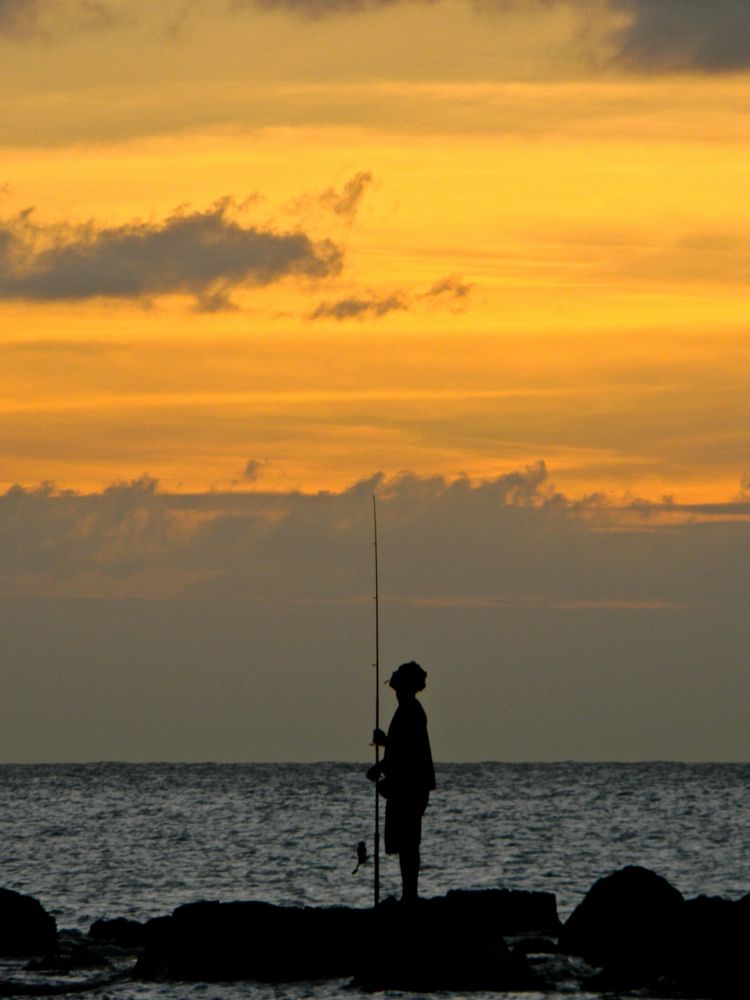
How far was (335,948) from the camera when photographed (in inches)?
828

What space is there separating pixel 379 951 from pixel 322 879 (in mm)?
19115

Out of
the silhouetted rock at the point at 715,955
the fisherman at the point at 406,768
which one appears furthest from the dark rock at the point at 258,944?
the silhouetted rock at the point at 715,955

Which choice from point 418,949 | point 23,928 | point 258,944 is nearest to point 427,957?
point 418,949

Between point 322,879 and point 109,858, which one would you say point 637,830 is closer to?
point 109,858

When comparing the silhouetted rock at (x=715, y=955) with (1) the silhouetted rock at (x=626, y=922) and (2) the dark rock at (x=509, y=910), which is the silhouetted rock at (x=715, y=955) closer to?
(1) the silhouetted rock at (x=626, y=922)

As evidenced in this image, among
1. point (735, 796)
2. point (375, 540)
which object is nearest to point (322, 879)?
point (375, 540)

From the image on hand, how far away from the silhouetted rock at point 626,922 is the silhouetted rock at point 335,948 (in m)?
2.31

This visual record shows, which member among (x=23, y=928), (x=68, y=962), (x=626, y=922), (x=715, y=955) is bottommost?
(x=68, y=962)

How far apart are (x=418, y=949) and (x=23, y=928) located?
7.17 m

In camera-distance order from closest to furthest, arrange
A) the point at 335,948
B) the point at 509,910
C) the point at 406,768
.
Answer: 1. the point at 406,768
2. the point at 335,948
3. the point at 509,910

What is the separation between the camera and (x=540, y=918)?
26.2 m

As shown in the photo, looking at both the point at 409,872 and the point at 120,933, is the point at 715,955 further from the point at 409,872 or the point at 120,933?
the point at 120,933

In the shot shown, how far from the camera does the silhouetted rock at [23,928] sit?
24609mm

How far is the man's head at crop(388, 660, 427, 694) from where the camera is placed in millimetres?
19922
